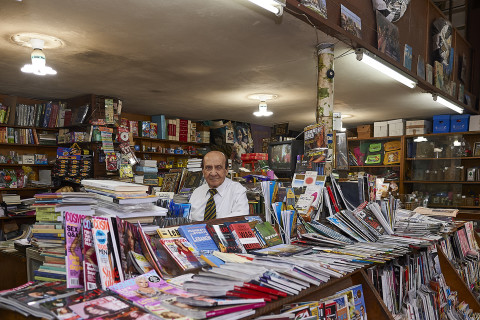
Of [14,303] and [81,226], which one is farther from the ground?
[81,226]

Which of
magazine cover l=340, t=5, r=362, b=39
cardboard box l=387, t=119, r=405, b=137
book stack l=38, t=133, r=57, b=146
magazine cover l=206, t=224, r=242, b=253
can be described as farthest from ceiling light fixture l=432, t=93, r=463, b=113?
book stack l=38, t=133, r=57, b=146

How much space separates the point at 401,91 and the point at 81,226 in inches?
225

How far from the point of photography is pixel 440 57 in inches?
227

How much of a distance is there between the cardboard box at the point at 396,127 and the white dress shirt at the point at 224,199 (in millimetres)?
6160

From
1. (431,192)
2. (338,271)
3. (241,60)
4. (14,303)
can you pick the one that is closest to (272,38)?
(241,60)

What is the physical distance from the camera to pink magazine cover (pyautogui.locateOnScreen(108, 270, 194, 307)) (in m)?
1.27

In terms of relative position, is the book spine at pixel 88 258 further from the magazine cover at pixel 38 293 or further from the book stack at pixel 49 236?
the book stack at pixel 49 236

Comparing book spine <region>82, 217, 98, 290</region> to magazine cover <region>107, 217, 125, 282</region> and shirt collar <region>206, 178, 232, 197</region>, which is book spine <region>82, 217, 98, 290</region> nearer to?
magazine cover <region>107, 217, 125, 282</region>

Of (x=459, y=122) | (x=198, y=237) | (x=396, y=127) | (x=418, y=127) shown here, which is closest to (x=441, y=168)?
(x=459, y=122)

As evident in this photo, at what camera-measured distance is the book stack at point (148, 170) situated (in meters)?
7.58

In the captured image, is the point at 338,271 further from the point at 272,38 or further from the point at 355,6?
the point at 355,6

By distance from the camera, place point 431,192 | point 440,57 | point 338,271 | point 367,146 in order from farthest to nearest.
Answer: point 367,146
point 431,192
point 440,57
point 338,271

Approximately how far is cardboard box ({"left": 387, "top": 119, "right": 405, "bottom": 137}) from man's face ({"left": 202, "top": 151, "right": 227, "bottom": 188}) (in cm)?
615

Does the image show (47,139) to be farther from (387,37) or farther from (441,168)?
(441,168)
